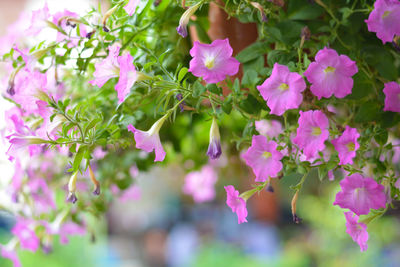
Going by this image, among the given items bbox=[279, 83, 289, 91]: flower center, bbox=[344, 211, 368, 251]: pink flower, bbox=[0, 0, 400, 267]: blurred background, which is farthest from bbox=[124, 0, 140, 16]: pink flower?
bbox=[0, 0, 400, 267]: blurred background

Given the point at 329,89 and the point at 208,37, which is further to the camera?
the point at 208,37

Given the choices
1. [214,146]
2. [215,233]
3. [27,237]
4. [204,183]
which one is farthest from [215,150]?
[215,233]

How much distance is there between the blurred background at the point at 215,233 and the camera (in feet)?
5.82

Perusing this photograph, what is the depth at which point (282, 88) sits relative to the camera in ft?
1.22

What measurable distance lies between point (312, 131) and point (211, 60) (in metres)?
0.11

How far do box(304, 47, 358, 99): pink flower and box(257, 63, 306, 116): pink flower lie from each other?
11 mm

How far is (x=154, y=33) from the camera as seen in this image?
536 mm

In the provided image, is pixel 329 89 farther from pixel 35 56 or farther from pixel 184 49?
pixel 35 56

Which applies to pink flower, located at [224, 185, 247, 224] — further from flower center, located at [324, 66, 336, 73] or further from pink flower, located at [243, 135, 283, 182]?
flower center, located at [324, 66, 336, 73]

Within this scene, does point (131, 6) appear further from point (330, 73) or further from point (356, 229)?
point (356, 229)

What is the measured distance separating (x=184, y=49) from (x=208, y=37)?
0.03m

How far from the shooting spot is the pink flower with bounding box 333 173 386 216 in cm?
38

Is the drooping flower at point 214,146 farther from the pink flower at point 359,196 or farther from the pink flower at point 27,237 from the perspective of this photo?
the pink flower at point 27,237

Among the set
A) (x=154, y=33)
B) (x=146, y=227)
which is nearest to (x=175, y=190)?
(x=146, y=227)
